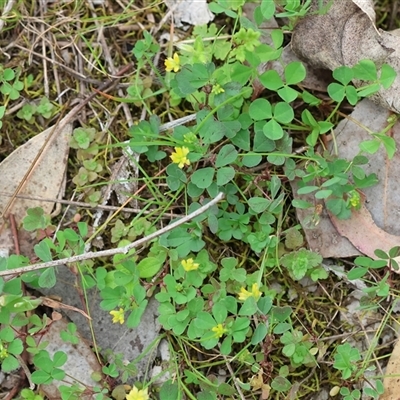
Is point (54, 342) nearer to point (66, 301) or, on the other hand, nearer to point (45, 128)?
point (66, 301)

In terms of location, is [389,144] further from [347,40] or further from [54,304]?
[54,304]

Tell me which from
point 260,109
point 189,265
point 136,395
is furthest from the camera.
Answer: point 260,109

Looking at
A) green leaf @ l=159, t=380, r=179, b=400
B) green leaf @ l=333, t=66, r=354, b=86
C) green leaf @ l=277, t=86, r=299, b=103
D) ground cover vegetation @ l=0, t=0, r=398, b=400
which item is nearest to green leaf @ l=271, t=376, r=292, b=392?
ground cover vegetation @ l=0, t=0, r=398, b=400

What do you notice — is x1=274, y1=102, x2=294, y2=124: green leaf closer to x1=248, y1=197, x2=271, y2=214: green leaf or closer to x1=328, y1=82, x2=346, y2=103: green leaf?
x1=328, y1=82, x2=346, y2=103: green leaf

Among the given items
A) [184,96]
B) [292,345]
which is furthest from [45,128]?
[292,345]

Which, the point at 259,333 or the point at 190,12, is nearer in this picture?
the point at 259,333

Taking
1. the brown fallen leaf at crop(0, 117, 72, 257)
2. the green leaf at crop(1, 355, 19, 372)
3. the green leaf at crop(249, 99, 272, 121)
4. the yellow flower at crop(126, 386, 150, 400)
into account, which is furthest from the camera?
the brown fallen leaf at crop(0, 117, 72, 257)

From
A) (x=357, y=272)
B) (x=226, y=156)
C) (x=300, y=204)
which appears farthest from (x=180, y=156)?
(x=357, y=272)
